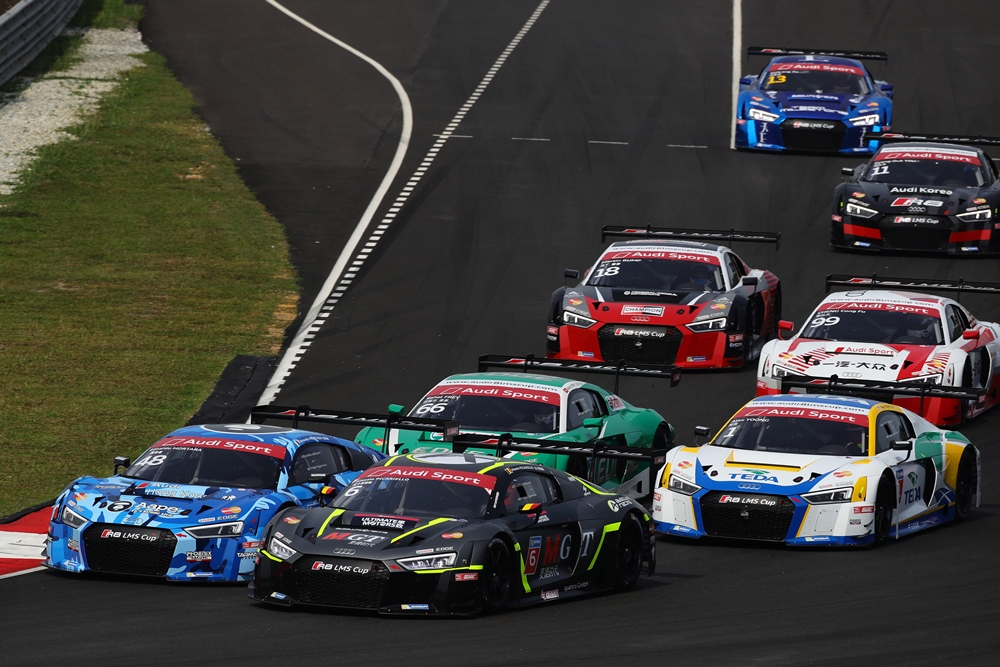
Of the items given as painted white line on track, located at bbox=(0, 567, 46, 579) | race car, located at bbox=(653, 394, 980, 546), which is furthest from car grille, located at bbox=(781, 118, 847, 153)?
painted white line on track, located at bbox=(0, 567, 46, 579)

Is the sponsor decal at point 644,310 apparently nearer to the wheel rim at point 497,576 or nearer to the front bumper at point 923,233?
the front bumper at point 923,233

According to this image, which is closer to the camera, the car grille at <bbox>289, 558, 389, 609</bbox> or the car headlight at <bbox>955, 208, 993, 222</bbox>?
the car grille at <bbox>289, 558, 389, 609</bbox>

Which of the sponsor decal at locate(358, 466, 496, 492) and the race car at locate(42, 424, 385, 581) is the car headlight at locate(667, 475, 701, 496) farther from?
the race car at locate(42, 424, 385, 581)

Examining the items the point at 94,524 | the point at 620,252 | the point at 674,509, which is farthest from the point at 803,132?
the point at 94,524

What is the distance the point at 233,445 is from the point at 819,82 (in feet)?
66.3

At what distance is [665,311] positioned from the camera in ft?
71.9

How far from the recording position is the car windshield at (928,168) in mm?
26953

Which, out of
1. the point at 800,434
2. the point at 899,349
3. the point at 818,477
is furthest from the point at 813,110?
the point at 818,477

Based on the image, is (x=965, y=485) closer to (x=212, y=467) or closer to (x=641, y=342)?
(x=641, y=342)

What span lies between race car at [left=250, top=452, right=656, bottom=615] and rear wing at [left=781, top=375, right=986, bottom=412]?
4.82m

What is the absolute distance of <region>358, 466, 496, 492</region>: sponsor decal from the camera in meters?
13.0

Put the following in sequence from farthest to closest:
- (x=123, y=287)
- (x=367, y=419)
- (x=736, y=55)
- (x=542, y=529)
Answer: (x=736, y=55) → (x=123, y=287) → (x=367, y=419) → (x=542, y=529)

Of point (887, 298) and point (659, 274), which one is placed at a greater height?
point (887, 298)

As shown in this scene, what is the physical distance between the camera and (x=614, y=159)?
32125mm
